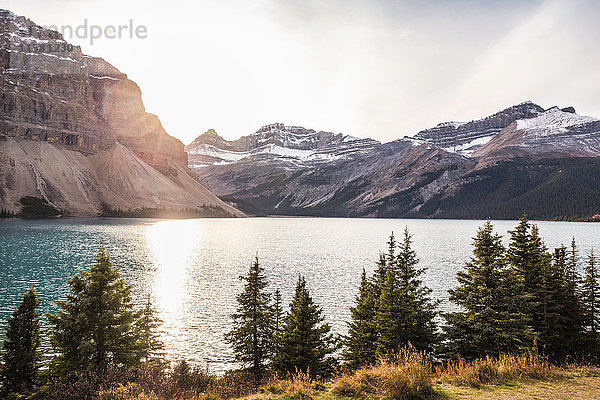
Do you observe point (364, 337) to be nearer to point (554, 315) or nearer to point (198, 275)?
point (554, 315)

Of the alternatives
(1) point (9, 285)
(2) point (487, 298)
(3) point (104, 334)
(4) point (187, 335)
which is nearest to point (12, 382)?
(3) point (104, 334)

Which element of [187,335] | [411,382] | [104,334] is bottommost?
[187,335]

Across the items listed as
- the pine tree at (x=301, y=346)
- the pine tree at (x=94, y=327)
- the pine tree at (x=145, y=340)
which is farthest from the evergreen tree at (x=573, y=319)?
the pine tree at (x=94, y=327)

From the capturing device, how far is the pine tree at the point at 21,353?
16062mm

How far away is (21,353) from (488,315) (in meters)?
23.3

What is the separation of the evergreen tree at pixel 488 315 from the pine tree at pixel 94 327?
1751 cm

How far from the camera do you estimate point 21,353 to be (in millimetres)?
16703

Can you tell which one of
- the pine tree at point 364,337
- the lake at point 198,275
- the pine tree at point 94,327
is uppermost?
the pine tree at point 94,327

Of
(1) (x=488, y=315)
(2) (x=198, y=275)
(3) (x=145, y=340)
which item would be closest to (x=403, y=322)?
(1) (x=488, y=315)

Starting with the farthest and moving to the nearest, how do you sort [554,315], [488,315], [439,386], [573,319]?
[573,319] < [554,315] < [488,315] < [439,386]

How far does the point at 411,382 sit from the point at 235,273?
175 feet

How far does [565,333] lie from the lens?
2164 cm

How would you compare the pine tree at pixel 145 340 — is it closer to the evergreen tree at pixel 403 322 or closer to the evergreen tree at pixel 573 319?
the evergreen tree at pixel 403 322

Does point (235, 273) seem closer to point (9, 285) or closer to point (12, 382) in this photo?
point (9, 285)
